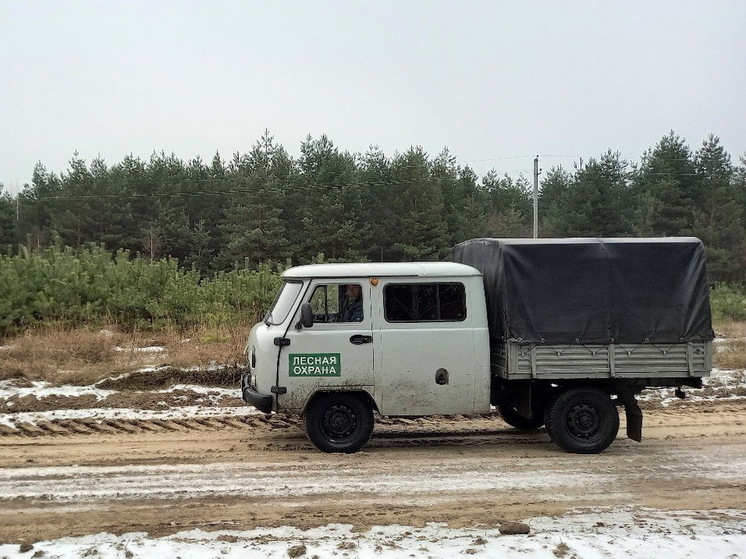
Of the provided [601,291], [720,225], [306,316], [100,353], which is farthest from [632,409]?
[720,225]

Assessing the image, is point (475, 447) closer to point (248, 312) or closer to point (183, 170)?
point (248, 312)

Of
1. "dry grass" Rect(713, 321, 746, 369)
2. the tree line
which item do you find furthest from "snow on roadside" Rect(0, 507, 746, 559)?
the tree line

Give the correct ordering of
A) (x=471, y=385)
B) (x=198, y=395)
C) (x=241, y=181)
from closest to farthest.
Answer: (x=471, y=385)
(x=198, y=395)
(x=241, y=181)

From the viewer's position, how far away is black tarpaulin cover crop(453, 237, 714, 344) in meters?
8.92

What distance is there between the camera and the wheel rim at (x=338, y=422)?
9.07 metres

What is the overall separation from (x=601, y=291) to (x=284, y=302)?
398 centimetres

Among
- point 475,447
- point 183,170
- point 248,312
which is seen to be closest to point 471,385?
point 475,447

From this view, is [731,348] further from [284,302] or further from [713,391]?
[284,302]

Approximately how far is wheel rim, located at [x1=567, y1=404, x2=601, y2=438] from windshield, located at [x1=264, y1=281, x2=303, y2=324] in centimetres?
379

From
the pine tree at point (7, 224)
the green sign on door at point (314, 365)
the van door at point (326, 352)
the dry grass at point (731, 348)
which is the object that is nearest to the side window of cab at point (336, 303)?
the van door at point (326, 352)

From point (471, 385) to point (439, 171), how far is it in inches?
1304

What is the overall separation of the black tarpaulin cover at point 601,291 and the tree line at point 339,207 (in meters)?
27.4

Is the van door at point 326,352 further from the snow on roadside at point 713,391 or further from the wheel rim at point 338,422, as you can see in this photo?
the snow on roadside at point 713,391

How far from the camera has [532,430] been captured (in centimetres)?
1062
